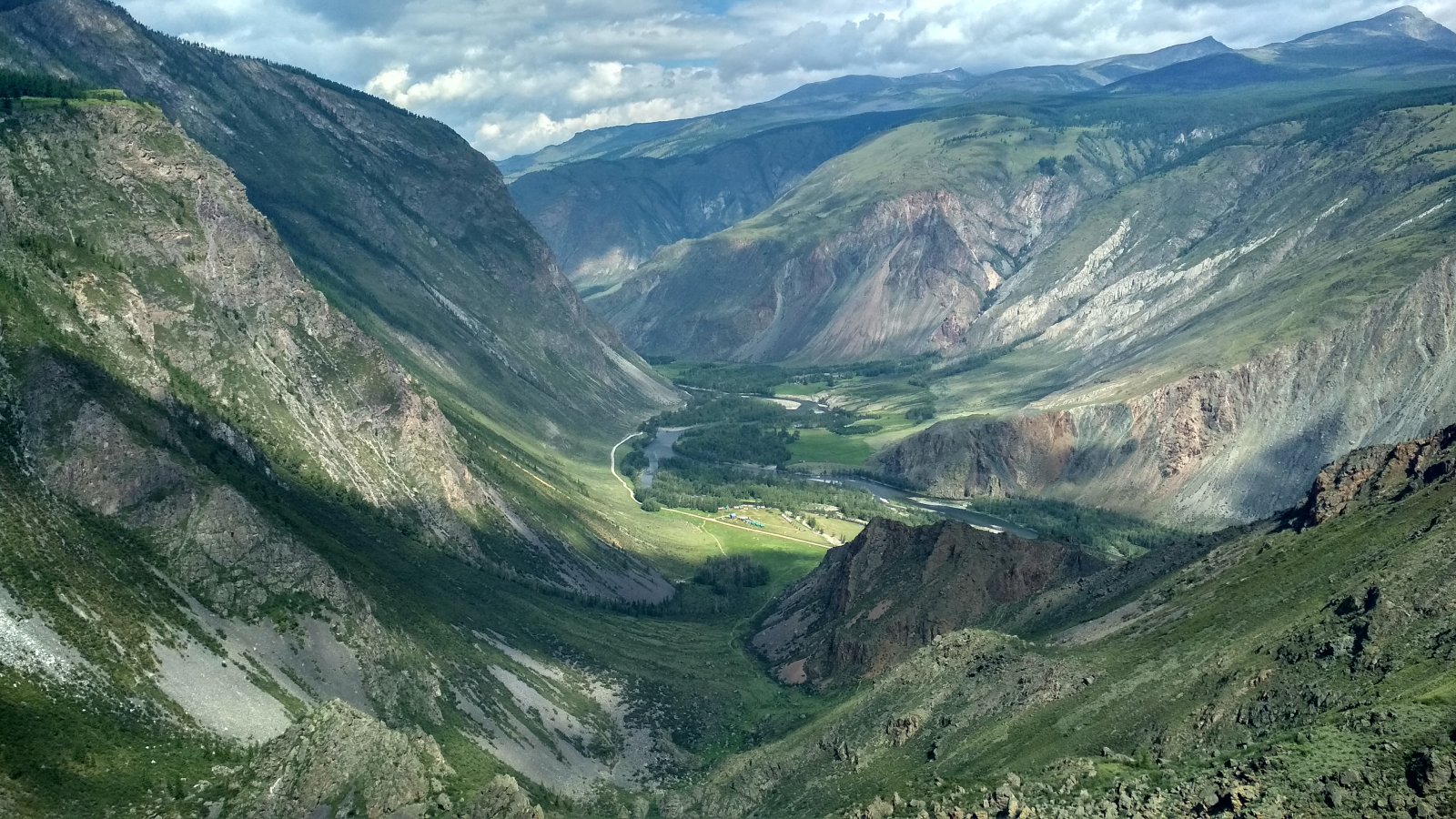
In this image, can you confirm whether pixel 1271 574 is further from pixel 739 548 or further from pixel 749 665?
pixel 739 548

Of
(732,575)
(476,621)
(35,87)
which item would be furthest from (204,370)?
(732,575)

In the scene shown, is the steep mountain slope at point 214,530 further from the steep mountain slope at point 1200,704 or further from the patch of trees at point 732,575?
the steep mountain slope at point 1200,704

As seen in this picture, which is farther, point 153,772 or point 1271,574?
point 1271,574

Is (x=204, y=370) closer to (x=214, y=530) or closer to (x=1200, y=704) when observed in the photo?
(x=214, y=530)

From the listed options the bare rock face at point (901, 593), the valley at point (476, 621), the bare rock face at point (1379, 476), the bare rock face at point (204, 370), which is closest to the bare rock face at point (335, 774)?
the valley at point (476, 621)

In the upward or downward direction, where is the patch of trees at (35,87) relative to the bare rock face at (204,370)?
upward

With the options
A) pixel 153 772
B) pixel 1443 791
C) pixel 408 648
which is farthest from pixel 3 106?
pixel 1443 791
